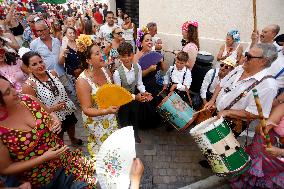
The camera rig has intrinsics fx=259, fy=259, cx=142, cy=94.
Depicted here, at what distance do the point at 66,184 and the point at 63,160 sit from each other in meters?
0.25

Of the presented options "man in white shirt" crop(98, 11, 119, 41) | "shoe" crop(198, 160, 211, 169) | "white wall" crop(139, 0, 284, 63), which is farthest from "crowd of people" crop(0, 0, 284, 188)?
"man in white shirt" crop(98, 11, 119, 41)

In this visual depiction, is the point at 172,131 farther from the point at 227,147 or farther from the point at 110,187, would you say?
the point at 110,187

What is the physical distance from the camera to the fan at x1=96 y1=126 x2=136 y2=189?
203 centimetres

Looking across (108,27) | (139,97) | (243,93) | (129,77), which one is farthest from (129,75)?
(108,27)

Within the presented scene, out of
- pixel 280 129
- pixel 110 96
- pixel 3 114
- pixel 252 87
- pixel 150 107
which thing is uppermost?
pixel 3 114

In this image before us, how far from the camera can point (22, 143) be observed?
7.51ft

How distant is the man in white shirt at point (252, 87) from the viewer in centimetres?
326

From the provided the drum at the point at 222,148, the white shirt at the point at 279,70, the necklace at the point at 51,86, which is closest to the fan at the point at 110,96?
the necklace at the point at 51,86

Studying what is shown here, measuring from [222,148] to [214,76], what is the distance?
1765mm

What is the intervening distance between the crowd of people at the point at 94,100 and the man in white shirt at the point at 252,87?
0.5 inches

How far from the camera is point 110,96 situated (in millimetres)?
3320

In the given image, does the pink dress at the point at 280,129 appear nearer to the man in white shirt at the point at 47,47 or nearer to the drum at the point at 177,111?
the drum at the point at 177,111

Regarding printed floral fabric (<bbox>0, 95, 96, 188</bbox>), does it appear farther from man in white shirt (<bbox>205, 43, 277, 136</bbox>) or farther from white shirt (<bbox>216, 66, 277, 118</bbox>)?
white shirt (<bbox>216, 66, 277, 118</bbox>)

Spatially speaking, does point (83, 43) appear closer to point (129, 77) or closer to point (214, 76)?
point (129, 77)
